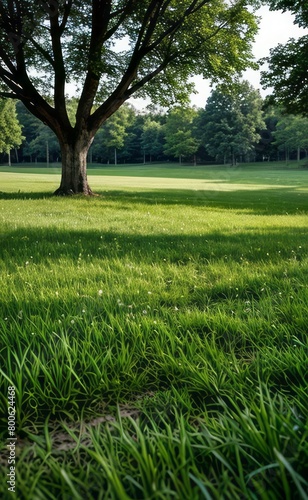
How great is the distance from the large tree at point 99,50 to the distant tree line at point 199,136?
5304 centimetres

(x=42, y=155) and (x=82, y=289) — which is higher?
(x=42, y=155)

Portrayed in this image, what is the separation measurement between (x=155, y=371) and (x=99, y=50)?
1665 centimetres

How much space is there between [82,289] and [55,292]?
27 cm

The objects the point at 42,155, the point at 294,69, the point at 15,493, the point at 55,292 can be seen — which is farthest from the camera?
the point at 42,155

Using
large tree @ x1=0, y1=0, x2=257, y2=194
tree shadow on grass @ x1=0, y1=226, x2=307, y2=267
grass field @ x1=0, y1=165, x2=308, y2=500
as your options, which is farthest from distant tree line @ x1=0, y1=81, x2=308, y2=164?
grass field @ x1=0, y1=165, x2=308, y2=500

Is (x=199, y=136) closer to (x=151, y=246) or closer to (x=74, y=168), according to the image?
(x=74, y=168)

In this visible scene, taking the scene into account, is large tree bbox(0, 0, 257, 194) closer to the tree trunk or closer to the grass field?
the tree trunk

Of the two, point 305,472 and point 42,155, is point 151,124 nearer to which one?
point 42,155

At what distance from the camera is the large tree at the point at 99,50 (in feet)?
54.0

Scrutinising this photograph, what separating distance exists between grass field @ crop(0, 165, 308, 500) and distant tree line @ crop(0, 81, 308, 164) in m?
69.8

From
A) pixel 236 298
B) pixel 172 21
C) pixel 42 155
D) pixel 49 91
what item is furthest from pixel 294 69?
pixel 42 155

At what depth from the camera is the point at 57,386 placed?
2117mm

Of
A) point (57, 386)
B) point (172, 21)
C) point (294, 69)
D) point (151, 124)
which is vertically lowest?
point (57, 386)

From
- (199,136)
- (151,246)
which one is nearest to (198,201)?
(151,246)
